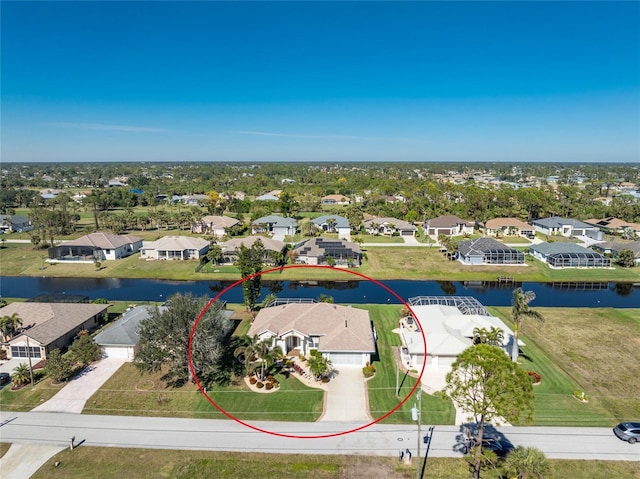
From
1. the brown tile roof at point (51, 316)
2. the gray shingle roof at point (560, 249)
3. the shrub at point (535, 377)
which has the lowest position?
the shrub at point (535, 377)

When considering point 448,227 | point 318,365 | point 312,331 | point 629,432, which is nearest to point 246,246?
point 312,331

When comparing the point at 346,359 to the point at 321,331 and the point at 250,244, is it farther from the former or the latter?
the point at 250,244

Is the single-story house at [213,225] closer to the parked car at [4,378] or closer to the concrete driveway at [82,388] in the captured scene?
the concrete driveway at [82,388]

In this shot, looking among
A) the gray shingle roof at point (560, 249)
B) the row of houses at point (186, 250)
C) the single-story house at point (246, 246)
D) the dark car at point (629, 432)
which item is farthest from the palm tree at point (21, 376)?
the gray shingle roof at point (560, 249)

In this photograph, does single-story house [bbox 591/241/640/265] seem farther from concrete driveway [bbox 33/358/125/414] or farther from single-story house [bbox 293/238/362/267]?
concrete driveway [bbox 33/358/125/414]

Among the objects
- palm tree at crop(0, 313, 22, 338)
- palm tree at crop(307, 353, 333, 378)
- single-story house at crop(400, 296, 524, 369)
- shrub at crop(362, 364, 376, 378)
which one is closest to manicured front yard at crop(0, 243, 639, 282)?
single-story house at crop(400, 296, 524, 369)

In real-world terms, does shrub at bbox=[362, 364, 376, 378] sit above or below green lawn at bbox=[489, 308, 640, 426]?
above

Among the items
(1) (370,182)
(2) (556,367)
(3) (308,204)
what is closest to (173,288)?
(2) (556,367)

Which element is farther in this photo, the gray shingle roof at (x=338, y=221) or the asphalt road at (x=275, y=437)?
the gray shingle roof at (x=338, y=221)

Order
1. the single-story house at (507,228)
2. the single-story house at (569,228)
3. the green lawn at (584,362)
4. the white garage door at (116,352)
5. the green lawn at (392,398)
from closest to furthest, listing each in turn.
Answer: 1. the green lawn at (392,398)
2. the green lawn at (584,362)
3. the white garage door at (116,352)
4. the single-story house at (569,228)
5. the single-story house at (507,228)
